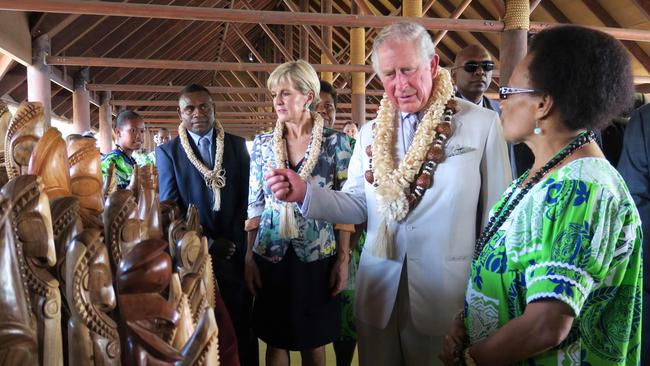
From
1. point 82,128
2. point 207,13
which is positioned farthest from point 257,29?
point 207,13

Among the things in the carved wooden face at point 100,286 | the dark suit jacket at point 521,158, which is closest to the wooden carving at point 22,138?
the carved wooden face at point 100,286

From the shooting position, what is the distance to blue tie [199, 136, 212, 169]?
2294mm

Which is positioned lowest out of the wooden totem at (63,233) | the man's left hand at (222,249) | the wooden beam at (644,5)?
the man's left hand at (222,249)

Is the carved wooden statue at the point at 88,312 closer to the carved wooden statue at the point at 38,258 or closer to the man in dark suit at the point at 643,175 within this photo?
the carved wooden statue at the point at 38,258

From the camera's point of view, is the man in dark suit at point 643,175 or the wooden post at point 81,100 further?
the wooden post at point 81,100

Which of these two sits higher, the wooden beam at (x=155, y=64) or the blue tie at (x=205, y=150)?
the wooden beam at (x=155, y=64)

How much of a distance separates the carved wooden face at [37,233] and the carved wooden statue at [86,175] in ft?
1.28

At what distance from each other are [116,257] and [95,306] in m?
0.20

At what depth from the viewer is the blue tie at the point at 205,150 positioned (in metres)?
2.29

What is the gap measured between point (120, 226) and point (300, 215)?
0.99 meters

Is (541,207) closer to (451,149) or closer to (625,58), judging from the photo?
(625,58)

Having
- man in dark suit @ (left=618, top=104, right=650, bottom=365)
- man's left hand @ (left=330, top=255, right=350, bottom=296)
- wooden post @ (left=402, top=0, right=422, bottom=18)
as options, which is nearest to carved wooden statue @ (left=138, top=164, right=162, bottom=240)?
man's left hand @ (left=330, top=255, right=350, bottom=296)

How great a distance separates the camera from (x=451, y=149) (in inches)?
54.9

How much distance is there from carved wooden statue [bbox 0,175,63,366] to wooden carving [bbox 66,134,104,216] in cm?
42
